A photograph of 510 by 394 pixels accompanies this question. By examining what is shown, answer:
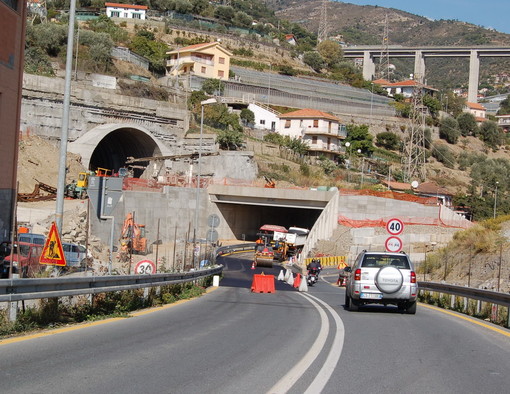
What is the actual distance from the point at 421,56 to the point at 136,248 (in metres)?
131

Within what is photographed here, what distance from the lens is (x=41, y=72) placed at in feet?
246

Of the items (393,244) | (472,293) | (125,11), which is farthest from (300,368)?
(125,11)

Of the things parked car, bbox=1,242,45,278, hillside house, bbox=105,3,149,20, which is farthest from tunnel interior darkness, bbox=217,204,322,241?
hillside house, bbox=105,3,149,20

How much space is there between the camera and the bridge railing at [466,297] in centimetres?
1762

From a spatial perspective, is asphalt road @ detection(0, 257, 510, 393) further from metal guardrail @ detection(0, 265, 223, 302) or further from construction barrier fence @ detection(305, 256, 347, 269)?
construction barrier fence @ detection(305, 256, 347, 269)

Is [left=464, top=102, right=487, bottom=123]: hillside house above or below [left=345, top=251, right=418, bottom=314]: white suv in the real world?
above

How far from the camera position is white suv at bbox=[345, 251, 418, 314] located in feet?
61.1

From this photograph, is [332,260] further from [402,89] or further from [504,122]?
[504,122]

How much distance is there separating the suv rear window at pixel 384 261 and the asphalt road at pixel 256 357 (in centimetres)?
334

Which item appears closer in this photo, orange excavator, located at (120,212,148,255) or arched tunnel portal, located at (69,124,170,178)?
orange excavator, located at (120,212,148,255)

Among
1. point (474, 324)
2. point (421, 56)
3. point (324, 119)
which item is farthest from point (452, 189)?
point (474, 324)

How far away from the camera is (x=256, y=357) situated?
10.4 m

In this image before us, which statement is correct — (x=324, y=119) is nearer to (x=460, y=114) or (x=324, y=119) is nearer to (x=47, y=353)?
(x=460, y=114)

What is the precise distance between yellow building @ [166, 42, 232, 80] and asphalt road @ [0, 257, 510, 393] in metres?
97.3
